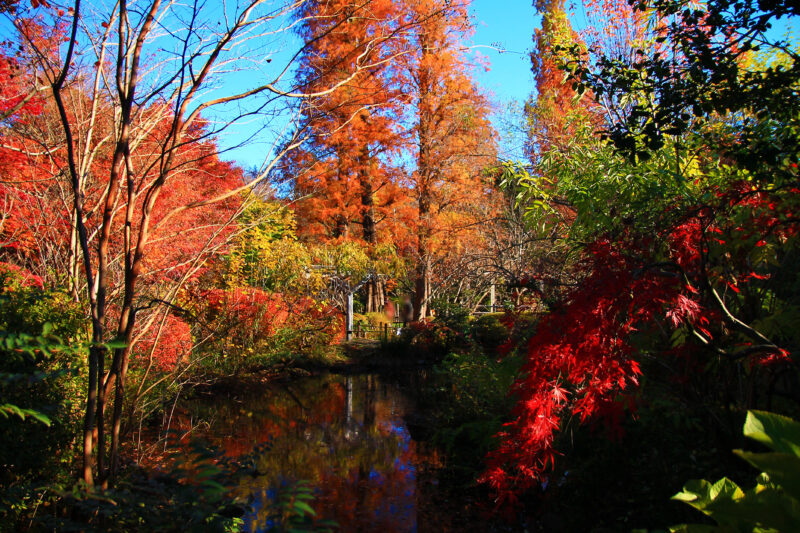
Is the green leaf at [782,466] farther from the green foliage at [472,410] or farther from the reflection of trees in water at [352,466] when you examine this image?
the green foliage at [472,410]

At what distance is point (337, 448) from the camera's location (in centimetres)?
711

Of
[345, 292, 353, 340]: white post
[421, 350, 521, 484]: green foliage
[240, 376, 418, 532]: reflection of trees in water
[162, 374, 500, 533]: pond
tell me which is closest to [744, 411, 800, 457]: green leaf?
[162, 374, 500, 533]: pond

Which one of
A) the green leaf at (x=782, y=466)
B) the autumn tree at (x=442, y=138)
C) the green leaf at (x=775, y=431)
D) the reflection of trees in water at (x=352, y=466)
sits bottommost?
the reflection of trees in water at (x=352, y=466)

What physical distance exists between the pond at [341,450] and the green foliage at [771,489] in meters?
2.03

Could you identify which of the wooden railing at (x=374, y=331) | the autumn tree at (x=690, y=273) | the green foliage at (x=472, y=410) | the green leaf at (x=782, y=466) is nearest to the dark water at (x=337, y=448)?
the green foliage at (x=472, y=410)

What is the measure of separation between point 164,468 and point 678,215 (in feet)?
16.8

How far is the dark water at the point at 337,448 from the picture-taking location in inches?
198

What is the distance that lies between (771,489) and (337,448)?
19.5 ft

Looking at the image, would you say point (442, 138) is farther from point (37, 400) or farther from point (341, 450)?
point (37, 400)

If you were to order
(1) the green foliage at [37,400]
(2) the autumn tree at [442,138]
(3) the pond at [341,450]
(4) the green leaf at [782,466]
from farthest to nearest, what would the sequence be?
(2) the autumn tree at [442,138], (3) the pond at [341,450], (1) the green foliage at [37,400], (4) the green leaf at [782,466]

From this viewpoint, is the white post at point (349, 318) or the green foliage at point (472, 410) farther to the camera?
the white post at point (349, 318)

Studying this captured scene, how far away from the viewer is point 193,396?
9211mm

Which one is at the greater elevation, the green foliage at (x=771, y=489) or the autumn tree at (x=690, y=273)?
the autumn tree at (x=690, y=273)

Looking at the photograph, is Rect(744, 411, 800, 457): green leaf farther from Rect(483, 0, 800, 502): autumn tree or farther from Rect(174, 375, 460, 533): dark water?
Rect(174, 375, 460, 533): dark water
